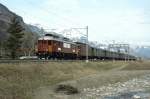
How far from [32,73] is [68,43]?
1414 inches

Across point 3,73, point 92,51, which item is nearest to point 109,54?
point 92,51

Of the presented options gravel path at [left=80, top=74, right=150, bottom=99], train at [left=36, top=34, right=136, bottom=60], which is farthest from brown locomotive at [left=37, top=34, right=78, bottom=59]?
gravel path at [left=80, top=74, right=150, bottom=99]

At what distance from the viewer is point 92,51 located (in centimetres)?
9881

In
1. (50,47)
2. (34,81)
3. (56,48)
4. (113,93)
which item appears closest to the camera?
(34,81)

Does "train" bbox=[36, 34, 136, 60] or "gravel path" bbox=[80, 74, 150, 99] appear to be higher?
"train" bbox=[36, 34, 136, 60]

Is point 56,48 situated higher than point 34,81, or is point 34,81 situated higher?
point 56,48

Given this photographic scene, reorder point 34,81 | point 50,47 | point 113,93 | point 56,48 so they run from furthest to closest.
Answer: point 56,48
point 50,47
point 113,93
point 34,81

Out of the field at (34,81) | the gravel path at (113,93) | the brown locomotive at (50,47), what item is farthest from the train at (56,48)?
the gravel path at (113,93)

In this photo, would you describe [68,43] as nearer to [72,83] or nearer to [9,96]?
[72,83]

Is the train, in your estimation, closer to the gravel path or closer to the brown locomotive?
the brown locomotive

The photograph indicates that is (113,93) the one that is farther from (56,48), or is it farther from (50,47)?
(56,48)

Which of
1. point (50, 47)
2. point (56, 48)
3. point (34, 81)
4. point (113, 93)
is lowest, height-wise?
point (113, 93)

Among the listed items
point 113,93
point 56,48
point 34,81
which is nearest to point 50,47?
point 56,48

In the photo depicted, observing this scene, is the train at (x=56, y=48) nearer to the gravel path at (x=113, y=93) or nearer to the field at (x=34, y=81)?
the field at (x=34, y=81)
